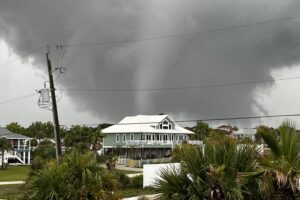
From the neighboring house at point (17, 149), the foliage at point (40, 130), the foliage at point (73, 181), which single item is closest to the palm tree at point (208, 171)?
the foliage at point (73, 181)

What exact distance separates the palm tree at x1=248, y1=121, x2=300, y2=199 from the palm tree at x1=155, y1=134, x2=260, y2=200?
0.55 m

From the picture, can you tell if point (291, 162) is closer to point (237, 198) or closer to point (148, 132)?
point (237, 198)

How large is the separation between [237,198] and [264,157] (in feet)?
4.14

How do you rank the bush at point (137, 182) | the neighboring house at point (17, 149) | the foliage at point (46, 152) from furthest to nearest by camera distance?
the neighboring house at point (17, 149) < the foliage at point (46, 152) < the bush at point (137, 182)

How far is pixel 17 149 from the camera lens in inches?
3691

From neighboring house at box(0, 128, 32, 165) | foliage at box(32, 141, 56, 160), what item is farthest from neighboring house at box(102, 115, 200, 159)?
neighboring house at box(0, 128, 32, 165)

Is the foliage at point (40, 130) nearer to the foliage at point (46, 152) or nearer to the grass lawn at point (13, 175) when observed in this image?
the foliage at point (46, 152)

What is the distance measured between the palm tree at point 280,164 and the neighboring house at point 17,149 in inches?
3244

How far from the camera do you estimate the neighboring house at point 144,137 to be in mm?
88438

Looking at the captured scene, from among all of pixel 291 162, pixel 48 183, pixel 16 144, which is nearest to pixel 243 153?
pixel 291 162

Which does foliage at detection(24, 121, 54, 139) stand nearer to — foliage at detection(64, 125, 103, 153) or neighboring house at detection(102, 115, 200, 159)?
neighboring house at detection(102, 115, 200, 159)

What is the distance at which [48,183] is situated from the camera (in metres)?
14.2

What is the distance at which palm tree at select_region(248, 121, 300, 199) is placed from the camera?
1141 cm

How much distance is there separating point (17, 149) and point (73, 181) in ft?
273
